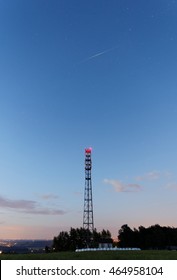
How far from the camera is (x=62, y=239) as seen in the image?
126 m

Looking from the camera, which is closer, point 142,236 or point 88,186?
point 88,186

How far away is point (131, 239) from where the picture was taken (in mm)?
121000

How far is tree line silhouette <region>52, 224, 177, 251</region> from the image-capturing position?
11438cm

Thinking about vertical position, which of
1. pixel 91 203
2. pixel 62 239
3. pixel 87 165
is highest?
pixel 87 165

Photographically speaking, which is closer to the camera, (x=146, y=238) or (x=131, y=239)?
(x=146, y=238)

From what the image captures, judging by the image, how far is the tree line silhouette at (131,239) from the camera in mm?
114375
